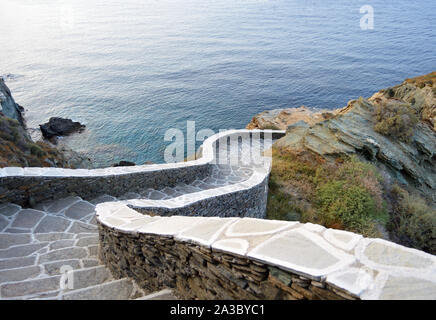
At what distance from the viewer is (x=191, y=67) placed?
4441 cm

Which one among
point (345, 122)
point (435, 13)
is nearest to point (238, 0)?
point (435, 13)

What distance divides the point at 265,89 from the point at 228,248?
3643 centimetres

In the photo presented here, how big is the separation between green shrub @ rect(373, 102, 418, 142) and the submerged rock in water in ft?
89.1

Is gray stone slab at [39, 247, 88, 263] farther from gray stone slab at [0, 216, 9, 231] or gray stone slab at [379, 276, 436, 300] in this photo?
gray stone slab at [379, 276, 436, 300]

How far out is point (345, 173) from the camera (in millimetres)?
11469

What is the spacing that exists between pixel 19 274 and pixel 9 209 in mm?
2406

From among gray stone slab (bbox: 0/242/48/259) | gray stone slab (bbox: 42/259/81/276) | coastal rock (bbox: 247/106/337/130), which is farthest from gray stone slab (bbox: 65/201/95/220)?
coastal rock (bbox: 247/106/337/130)

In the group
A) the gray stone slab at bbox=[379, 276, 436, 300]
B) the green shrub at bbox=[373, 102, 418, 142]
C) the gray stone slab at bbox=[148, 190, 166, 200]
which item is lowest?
the gray stone slab at bbox=[148, 190, 166, 200]

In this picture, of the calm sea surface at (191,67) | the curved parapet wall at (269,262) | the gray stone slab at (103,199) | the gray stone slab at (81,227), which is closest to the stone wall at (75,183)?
the gray stone slab at (103,199)

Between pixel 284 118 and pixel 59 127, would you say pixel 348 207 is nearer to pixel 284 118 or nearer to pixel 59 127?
pixel 284 118

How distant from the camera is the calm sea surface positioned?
31641mm

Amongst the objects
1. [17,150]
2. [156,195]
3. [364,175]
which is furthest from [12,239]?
[364,175]

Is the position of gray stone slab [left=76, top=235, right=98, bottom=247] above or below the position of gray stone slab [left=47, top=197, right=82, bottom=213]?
below
